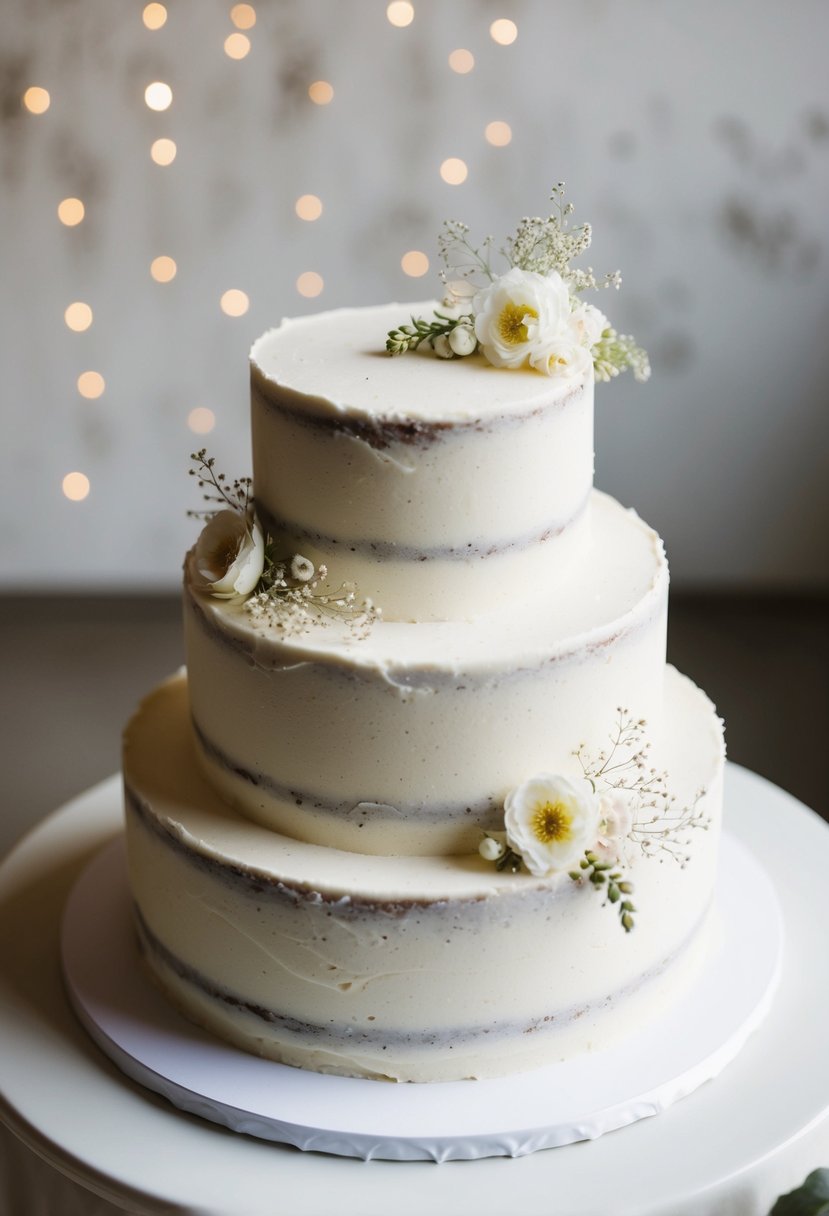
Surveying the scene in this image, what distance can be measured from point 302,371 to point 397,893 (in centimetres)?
76

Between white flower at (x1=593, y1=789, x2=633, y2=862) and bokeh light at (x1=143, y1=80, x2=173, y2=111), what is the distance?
3.02m

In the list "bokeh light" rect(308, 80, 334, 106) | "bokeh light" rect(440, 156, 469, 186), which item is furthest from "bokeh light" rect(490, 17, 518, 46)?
Answer: "bokeh light" rect(308, 80, 334, 106)

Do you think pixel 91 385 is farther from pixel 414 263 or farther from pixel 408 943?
pixel 408 943

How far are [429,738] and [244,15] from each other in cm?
295

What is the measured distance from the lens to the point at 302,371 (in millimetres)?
2035

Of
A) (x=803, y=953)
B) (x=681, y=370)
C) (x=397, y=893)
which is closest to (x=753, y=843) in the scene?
(x=803, y=953)

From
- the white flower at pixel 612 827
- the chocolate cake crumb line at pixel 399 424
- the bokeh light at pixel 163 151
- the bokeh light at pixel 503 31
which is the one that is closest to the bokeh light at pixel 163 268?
the bokeh light at pixel 163 151

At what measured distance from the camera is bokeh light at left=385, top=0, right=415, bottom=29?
4078 millimetres

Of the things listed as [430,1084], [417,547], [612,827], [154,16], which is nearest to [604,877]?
[612,827]

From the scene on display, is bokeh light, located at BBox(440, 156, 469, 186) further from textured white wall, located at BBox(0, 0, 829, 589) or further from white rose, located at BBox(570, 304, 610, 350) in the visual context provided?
white rose, located at BBox(570, 304, 610, 350)

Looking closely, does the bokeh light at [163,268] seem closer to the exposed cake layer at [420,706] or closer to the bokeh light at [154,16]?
the bokeh light at [154,16]

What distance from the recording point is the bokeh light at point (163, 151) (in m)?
4.23

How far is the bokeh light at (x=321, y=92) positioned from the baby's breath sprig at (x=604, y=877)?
9.71ft

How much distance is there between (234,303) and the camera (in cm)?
438
